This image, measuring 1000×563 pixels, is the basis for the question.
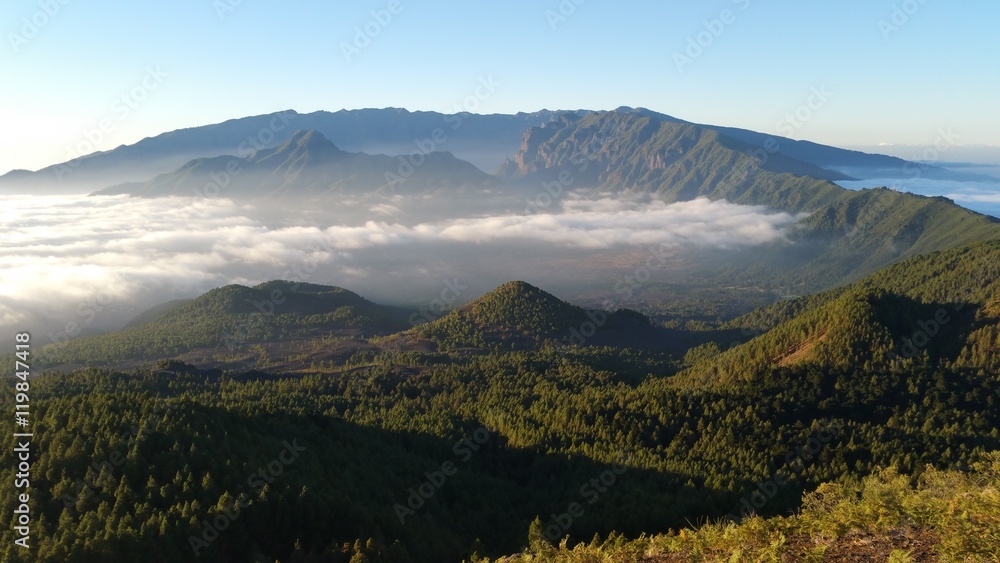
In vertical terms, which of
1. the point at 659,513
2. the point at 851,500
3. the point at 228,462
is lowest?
the point at 659,513

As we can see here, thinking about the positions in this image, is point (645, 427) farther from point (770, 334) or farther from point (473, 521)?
point (770, 334)

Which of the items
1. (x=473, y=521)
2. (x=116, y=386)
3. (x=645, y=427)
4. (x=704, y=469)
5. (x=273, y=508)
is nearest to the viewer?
(x=273, y=508)

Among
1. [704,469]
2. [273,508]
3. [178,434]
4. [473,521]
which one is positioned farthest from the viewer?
[704,469]

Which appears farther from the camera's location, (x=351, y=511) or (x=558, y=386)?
(x=558, y=386)

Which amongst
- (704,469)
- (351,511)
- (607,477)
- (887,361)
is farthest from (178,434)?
(887,361)

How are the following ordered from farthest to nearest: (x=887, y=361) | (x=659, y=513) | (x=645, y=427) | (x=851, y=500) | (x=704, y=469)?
(x=887, y=361) → (x=645, y=427) → (x=704, y=469) → (x=659, y=513) → (x=851, y=500)

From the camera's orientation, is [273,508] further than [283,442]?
No

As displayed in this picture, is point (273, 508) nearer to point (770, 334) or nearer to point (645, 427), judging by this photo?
point (645, 427)

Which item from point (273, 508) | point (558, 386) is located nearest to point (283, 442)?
point (273, 508)

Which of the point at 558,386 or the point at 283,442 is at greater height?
the point at 283,442
